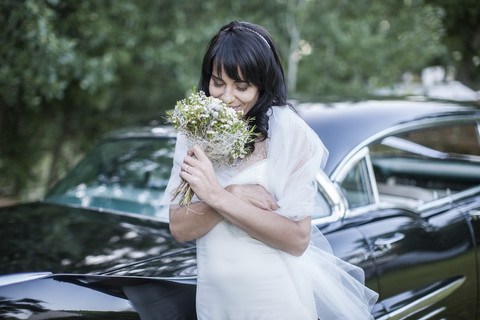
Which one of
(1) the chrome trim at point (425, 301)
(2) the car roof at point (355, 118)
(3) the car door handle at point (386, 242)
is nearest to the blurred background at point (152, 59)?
(2) the car roof at point (355, 118)

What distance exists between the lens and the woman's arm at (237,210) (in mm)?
1594

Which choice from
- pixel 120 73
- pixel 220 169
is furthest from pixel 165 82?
pixel 220 169

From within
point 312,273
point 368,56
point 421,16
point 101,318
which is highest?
point 421,16

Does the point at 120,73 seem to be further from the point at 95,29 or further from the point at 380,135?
the point at 380,135

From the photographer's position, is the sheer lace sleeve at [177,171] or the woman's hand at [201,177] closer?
the woman's hand at [201,177]

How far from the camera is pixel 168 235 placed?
95.6 inches

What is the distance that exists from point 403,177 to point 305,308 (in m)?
3.89

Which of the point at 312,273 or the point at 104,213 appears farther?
the point at 104,213

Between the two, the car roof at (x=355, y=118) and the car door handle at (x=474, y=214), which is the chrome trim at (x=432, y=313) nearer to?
the car door handle at (x=474, y=214)

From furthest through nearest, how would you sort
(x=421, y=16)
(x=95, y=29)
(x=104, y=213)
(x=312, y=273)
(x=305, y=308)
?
(x=421, y=16) → (x=95, y=29) → (x=104, y=213) → (x=312, y=273) → (x=305, y=308)

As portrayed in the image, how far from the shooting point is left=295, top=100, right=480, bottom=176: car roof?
8.96 feet

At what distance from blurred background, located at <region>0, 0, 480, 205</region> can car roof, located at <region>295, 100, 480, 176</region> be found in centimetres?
308

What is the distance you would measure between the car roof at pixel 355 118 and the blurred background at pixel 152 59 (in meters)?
3.08

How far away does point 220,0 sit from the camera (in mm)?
7168
